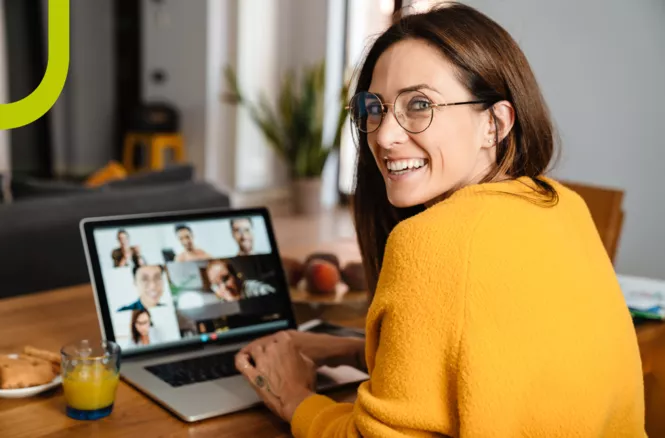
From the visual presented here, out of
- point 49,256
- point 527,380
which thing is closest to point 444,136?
point 527,380

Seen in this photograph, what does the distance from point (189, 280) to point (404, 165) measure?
51 cm

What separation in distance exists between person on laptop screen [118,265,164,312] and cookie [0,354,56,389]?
185 millimetres

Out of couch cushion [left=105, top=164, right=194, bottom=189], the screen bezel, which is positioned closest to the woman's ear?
the screen bezel

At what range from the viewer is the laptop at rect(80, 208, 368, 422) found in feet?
4.31

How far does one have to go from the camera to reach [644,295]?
1822 mm

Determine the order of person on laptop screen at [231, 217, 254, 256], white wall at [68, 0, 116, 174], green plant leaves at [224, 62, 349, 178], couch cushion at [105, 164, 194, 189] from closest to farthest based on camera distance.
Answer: person on laptop screen at [231, 217, 254, 256] < couch cushion at [105, 164, 194, 189] < green plant leaves at [224, 62, 349, 178] < white wall at [68, 0, 116, 174]

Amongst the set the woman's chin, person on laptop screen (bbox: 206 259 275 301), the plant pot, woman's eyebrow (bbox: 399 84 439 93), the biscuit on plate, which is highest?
woman's eyebrow (bbox: 399 84 439 93)

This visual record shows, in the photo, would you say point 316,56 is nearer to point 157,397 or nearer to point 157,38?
point 157,38

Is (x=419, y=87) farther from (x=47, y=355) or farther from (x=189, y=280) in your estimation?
(x=47, y=355)

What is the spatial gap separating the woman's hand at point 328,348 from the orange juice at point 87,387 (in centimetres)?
29

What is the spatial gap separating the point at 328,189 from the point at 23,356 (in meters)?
5.98

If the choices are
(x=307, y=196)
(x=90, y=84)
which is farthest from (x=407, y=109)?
(x=90, y=84)

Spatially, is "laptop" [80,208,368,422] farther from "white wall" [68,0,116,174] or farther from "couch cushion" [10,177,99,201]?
"white wall" [68,0,116,174]

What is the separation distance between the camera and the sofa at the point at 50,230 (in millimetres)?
2455
